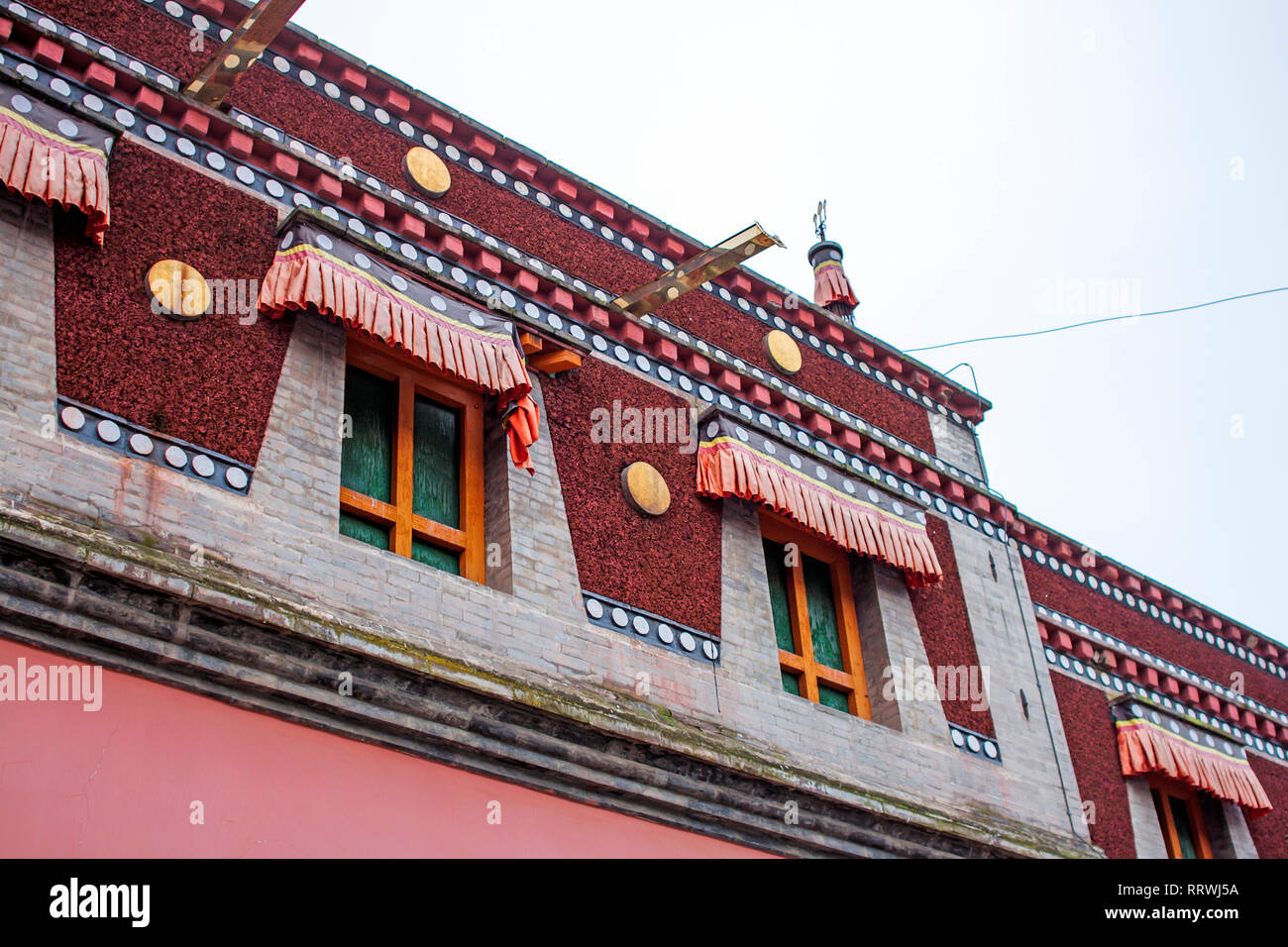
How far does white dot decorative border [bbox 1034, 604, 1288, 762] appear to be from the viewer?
14.8 meters

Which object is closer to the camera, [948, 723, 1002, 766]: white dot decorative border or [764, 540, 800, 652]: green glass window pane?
[764, 540, 800, 652]: green glass window pane

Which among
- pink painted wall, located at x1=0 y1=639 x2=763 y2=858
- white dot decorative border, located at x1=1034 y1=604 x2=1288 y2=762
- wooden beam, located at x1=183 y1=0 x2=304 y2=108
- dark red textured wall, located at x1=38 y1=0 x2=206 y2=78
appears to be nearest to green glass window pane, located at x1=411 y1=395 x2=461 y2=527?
pink painted wall, located at x1=0 y1=639 x2=763 y2=858

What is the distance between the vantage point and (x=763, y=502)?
39.5ft

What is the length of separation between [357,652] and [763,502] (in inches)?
176

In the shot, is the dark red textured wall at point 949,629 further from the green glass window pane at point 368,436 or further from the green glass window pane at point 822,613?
the green glass window pane at point 368,436

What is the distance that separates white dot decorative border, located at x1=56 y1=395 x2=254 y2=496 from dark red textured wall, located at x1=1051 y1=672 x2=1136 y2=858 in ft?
27.8

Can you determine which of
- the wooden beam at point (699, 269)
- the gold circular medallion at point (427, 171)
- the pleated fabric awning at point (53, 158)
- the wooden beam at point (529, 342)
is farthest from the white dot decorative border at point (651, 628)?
the pleated fabric awning at point (53, 158)

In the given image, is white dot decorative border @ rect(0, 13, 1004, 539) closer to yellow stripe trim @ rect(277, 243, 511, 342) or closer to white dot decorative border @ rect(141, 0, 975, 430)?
yellow stripe trim @ rect(277, 243, 511, 342)

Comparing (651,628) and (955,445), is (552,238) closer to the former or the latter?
(651,628)

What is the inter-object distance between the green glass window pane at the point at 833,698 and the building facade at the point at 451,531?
24 mm

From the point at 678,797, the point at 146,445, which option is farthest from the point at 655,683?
the point at 146,445

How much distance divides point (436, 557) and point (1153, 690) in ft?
29.2

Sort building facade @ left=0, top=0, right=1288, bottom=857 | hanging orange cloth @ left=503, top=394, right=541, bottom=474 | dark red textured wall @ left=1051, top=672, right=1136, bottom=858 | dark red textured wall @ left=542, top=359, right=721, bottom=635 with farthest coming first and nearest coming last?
dark red textured wall @ left=1051, top=672, right=1136, bottom=858
dark red textured wall @ left=542, top=359, right=721, bottom=635
hanging orange cloth @ left=503, top=394, right=541, bottom=474
building facade @ left=0, top=0, right=1288, bottom=857
